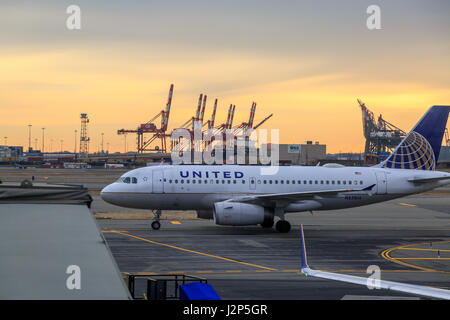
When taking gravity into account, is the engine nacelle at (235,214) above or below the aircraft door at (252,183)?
below

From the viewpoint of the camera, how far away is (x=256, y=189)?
39594mm

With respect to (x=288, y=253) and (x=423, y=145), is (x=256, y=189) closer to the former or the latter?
(x=288, y=253)

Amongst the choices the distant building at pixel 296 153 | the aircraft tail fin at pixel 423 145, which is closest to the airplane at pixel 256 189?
the aircraft tail fin at pixel 423 145

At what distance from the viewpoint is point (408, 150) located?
142ft

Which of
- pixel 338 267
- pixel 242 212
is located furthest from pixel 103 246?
pixel 242 212

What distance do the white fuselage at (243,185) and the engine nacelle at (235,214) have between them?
222 centimetres

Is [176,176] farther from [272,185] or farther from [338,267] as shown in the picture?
→ [338,267]

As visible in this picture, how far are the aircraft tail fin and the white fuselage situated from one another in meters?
1.46

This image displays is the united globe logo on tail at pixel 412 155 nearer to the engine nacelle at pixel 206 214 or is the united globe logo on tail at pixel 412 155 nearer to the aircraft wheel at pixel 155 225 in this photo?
the engine nacelle at pixel 206 214

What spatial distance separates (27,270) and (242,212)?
26.8 m

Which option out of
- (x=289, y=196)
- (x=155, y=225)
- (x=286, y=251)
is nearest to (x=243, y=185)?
(x=289, y=196)

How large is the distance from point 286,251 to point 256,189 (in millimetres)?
8941

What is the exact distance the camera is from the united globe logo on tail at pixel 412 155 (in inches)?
1694
